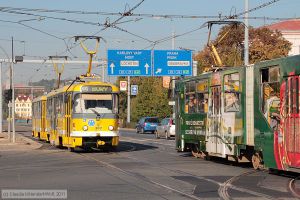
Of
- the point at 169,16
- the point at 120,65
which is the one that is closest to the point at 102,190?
the point at 169,16

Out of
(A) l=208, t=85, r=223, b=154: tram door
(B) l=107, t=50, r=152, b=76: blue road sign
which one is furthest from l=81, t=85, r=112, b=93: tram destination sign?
(B) l=107, t=50, r=152, b=76: blue road sign

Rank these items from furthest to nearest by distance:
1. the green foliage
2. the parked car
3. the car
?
the green foliage → the parked car → the car

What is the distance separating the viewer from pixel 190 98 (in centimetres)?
2402

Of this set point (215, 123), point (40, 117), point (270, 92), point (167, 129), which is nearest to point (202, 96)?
point (215, 123)

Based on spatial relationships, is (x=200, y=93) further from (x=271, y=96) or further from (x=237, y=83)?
(x=271, y=96)

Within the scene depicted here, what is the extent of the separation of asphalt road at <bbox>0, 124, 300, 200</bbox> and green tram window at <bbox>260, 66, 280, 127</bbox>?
66.6 inches

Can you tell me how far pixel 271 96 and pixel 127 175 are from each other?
4.34 meters

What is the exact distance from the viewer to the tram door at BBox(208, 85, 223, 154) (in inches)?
826

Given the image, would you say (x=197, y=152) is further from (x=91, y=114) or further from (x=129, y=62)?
(x=129, y=62)

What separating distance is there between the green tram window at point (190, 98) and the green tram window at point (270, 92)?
19.1ft

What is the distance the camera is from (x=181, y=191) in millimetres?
13844

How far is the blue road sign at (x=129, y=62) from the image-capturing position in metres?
48.2

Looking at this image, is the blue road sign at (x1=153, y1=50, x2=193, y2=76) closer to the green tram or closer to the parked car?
the parked car

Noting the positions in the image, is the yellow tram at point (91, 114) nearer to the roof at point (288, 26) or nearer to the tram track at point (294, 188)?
the tram track at point (294, 188)
